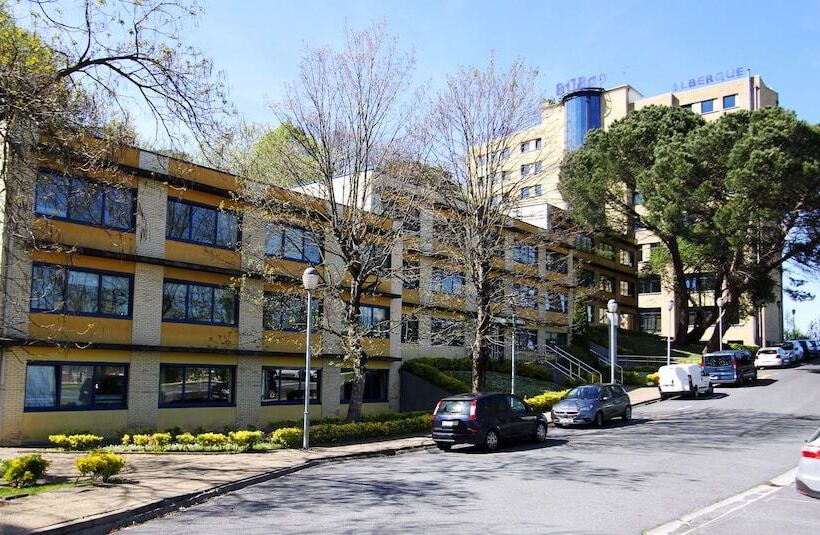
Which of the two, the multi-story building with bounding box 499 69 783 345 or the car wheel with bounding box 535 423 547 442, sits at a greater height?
the multi-story building with bounding box 499 69 783 345

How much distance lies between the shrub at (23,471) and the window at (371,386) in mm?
17967

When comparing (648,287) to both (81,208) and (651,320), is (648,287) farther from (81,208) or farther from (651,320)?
(81,208)

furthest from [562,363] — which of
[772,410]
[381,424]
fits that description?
[381,424]

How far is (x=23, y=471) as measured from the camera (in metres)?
12.4

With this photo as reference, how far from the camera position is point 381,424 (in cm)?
2222

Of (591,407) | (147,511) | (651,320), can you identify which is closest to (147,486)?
(147,511)

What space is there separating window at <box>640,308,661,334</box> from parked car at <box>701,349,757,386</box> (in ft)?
Answer: 97.2

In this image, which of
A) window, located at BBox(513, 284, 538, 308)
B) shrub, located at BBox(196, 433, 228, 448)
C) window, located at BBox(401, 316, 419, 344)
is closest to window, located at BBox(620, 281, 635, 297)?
window, located at BBox(513, 284, 538, 308)

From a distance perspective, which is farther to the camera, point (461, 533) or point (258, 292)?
point (258, 292)

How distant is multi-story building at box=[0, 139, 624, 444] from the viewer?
65.2 ft

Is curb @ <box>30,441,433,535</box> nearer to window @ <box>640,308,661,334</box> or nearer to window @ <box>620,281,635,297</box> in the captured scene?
window @ <box>620,281,635,297</box>

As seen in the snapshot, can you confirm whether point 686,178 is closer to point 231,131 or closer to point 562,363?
point 562,363

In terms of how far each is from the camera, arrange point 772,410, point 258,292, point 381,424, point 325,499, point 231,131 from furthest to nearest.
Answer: point 772,410 < point 258,292 < point 381,424 < point 231,131 < point 325,499

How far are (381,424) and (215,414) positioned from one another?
21.8ft
